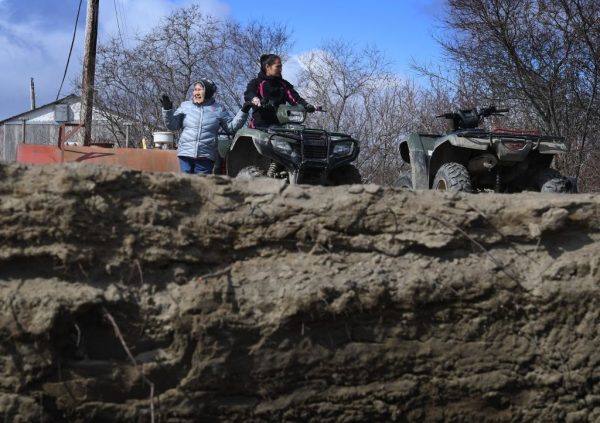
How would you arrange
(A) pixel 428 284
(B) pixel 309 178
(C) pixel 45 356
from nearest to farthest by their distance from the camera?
(C) pixel 45 356 < (A) pixel 428 284 < (B) pixel 309 178

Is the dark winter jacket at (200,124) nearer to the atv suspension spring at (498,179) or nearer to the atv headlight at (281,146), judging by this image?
the atv headlight at (281,146)

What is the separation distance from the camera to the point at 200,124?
7891 millimetres

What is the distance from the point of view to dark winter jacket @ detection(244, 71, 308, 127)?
8461mm

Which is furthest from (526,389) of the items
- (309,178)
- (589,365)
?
(309,178)

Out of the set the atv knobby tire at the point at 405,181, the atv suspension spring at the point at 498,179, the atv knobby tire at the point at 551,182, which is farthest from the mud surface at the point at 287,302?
the atv knobby tire at the point at 405,181

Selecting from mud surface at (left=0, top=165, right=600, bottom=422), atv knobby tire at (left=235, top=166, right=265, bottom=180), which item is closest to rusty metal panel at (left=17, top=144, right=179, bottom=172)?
atv knobby tire at (left=235, top=166, right=265, bottom=180)

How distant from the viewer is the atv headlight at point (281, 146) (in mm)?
7688

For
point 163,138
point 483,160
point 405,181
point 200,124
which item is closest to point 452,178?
point 483,160

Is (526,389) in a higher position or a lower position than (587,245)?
lower

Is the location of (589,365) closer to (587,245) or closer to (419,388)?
(587,245)

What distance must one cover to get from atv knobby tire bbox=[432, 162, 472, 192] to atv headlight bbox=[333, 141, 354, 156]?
1023mm

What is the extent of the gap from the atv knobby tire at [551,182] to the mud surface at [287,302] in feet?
11.6

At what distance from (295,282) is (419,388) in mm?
994

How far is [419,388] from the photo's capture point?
14.8 ft
